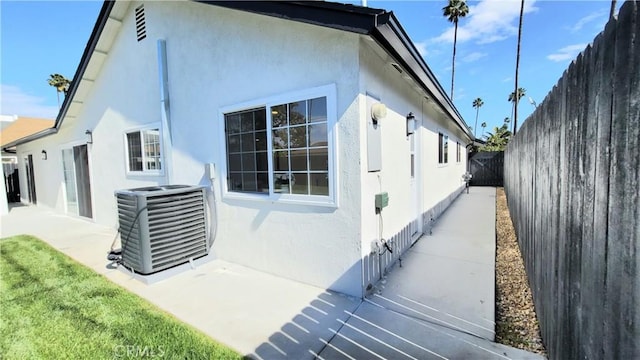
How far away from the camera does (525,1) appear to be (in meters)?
20.6

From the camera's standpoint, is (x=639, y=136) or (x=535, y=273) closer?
(x=639, y=136)

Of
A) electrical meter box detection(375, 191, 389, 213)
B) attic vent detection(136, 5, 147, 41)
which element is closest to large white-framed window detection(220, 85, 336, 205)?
electrical meter box detection(375, 191, 389, 213)

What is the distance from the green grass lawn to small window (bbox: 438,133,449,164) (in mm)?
8801

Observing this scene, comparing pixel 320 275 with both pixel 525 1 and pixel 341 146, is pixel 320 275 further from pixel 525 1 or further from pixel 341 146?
pixel 525 1

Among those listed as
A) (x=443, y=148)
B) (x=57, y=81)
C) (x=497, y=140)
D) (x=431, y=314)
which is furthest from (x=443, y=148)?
(x=57, y=81)

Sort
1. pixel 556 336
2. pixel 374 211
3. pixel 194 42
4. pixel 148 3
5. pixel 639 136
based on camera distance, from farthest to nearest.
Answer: pixel 148 3 < pixel 194 42 < pixel 374 211 < pixel 556 336 < pixel 639 136

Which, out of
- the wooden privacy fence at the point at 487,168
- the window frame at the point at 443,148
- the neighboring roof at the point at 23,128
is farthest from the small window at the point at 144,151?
the neighboring roof at the point at 23,128

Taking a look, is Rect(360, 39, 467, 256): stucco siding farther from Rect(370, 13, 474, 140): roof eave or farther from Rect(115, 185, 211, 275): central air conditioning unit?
Rect(115, 185, 211, 275): central air conditioning unit

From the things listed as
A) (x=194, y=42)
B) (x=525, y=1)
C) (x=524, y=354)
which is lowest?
(x=524, y=354)

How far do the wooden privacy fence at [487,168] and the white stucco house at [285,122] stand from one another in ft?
48.6

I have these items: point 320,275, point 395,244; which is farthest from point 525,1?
point 320,275

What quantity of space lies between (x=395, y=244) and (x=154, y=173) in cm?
623

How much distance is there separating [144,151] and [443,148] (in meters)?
9.63

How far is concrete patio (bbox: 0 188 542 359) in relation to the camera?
9.58 feet
